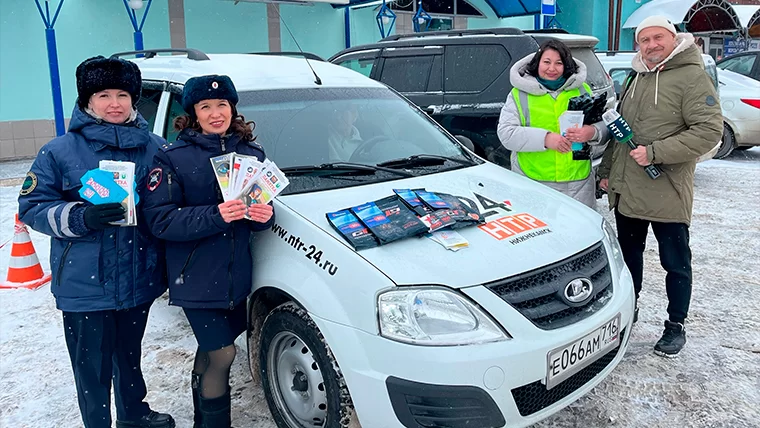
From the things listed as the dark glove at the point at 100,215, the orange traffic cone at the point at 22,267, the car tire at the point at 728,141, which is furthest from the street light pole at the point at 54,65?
the car tire at the point at 728,141

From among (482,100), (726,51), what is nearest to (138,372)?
(482,100)

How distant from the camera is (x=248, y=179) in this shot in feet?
7.21

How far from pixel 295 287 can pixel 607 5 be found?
1962 centimetres

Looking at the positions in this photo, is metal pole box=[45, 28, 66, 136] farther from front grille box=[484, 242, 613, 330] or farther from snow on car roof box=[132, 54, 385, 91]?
front grille box=[484, 242, 613, 330]

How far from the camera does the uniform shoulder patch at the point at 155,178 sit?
2.28m

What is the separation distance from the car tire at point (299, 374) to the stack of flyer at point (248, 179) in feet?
1.64

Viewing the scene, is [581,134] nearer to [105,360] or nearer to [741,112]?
[105,360]

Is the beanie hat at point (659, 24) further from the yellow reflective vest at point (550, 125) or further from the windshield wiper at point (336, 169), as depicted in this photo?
the windshield wiper at point (336, 169)

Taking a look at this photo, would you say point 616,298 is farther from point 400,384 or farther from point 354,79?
point 354,79

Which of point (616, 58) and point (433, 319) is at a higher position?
point (616, 58)

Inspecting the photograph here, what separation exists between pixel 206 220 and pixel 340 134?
3.89ft

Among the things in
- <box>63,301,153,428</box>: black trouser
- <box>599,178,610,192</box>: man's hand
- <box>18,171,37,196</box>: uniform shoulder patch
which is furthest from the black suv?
<box>18,171,37,196</box>: uniform shoulder patch

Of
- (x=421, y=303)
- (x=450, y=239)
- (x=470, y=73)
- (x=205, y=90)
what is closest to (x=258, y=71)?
(x=205, y=90)

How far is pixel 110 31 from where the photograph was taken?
10.7 metres
